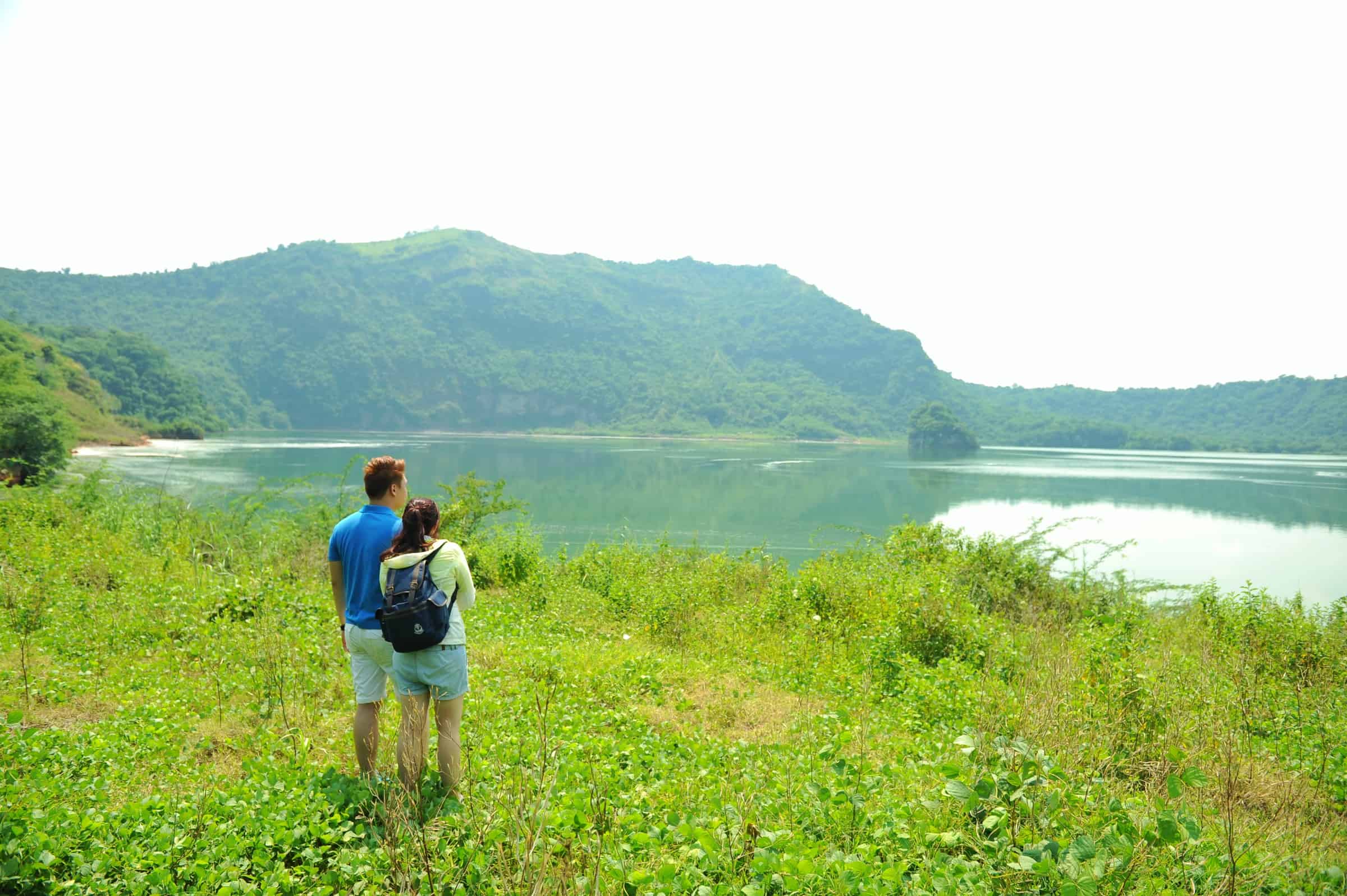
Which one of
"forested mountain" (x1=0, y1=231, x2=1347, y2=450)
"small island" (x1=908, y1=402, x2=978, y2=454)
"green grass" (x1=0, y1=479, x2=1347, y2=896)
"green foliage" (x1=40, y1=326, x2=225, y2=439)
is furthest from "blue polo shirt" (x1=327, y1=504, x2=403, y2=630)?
"forested mountain" (x1=0, y1=231, x2=1347, y2=450)

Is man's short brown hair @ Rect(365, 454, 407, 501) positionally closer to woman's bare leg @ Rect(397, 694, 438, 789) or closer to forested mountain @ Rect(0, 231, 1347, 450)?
woman's bare leg @ Rect(397, 694, 438, 789)

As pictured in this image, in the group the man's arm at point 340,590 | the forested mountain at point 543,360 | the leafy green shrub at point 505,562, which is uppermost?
the forested mountain at point 543,360

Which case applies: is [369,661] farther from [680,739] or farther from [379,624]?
[680,739]

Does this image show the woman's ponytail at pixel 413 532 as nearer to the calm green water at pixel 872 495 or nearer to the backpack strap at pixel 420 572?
the backpack strap at pixel 420 572

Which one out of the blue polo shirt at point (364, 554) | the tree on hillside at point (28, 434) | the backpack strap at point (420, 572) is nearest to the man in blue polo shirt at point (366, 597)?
the blue polo shirt at point (364, 554)

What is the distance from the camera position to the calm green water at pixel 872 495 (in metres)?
18.6

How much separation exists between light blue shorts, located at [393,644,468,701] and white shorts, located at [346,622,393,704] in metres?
0.08

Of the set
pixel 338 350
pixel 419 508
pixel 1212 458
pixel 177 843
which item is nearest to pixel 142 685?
pixel 177 843

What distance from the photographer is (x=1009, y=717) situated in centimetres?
415

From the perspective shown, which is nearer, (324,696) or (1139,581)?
Result: (324,696)

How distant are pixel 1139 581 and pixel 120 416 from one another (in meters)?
64.1

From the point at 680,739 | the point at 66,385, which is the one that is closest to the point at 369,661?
the point at 680,739

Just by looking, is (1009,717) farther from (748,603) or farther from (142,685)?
(142,685)

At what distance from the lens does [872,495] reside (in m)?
30.9
